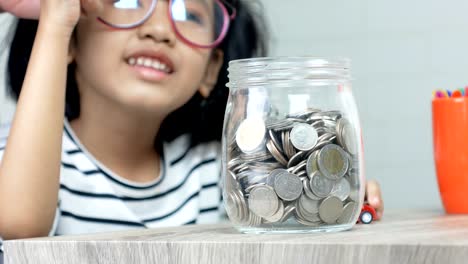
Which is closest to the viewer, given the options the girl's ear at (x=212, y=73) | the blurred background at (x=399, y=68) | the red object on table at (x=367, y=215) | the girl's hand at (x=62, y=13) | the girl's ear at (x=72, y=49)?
the red object on table at (x=367, y=215)

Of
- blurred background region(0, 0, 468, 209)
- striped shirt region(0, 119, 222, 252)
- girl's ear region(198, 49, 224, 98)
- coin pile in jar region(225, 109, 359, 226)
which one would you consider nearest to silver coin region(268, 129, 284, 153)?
coin pile in jar region(225, 109, 359, 226)

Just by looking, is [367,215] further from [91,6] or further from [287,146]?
[91,6]

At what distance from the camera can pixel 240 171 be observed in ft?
2.59

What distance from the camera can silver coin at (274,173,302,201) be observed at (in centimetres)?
75

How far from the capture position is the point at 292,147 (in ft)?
2.50

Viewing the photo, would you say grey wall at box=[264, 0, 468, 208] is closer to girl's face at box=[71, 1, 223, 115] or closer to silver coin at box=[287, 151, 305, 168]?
girl's face at box=[71, 1, 223, 115]

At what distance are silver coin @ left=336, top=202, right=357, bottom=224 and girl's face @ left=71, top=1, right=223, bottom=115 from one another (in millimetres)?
529

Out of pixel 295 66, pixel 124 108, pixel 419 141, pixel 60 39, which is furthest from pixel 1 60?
pixel 295 66

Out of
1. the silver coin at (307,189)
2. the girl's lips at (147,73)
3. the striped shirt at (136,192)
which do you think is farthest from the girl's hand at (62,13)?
the silver coin at (307,189)

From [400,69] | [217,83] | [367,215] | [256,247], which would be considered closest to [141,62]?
[217,83]

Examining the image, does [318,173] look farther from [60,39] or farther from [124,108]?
[124,108]

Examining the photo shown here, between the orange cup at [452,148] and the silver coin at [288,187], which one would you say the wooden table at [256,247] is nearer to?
the silver coin at [288,187]

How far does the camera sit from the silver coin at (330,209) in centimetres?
77

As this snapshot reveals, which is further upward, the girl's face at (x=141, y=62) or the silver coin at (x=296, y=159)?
the girl's face at (x=141, y=62)
